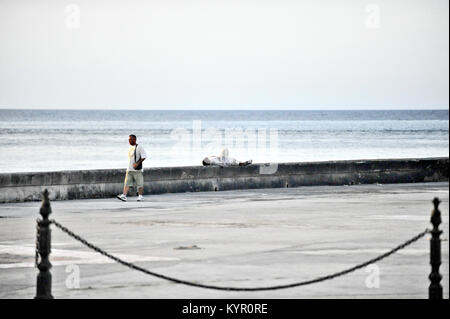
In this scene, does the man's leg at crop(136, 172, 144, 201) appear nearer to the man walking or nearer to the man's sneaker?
the man walking

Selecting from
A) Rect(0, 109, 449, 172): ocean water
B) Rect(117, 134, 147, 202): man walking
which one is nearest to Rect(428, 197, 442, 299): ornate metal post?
Rect(117, 134, 147, 202): man walking

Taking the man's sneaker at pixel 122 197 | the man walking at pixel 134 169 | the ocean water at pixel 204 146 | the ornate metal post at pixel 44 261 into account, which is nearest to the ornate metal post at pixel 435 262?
the ornate metal post at pixel 44 261

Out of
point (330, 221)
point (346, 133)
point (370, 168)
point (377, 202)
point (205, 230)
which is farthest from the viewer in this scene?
point (346, 133)

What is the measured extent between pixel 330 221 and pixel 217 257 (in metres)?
5.57

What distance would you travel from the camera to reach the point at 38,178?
24891 millimetres

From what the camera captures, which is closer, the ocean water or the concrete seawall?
the concrete seawall

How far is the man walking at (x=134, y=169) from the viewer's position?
80.2 feet

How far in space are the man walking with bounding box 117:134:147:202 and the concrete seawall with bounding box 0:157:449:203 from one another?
1.31m

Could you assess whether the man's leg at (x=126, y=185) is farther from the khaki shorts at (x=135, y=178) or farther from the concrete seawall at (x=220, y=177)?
the concrete seawall at (x=220, y=177)

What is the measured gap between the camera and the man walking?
2444cm

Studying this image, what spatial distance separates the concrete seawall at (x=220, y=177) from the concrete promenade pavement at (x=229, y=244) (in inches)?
30.7

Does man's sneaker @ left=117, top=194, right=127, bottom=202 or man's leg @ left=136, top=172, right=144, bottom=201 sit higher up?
man's leg @ left=136, top=172, right=144, bottom=201
